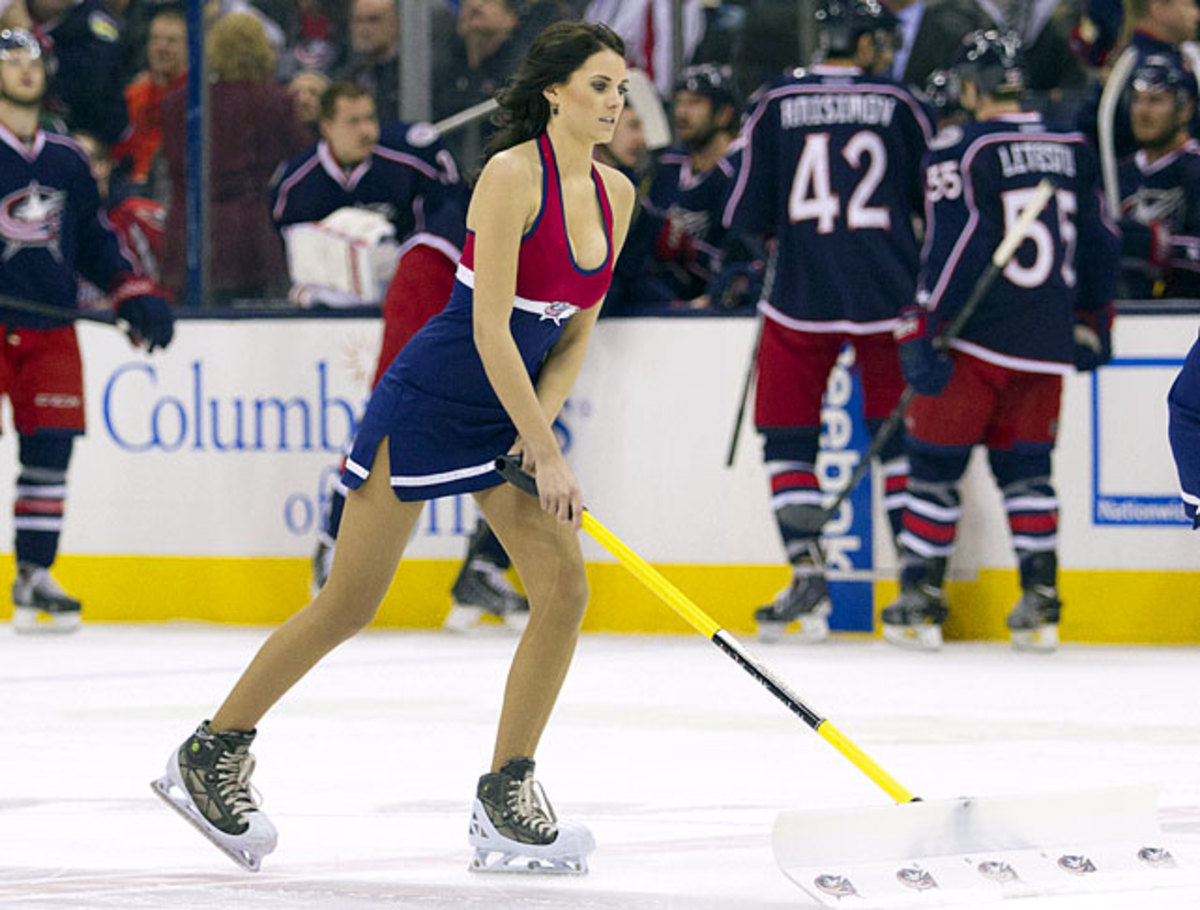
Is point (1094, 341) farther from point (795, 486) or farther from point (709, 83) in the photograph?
point (709, 83)

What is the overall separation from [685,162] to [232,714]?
4417 millimetres

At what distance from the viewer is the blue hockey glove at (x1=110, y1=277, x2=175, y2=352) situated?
7289 millimetres

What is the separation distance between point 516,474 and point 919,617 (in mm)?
3411

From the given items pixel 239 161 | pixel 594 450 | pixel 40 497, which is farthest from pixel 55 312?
pixel 594 450

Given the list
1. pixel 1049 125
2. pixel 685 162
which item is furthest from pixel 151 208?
pixel 1049 125

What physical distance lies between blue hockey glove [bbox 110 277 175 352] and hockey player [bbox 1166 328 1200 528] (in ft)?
14.2

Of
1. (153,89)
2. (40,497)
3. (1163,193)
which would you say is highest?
(153,89)

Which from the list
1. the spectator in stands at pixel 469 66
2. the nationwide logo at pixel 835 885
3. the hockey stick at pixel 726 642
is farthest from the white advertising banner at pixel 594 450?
the nationwide logo at pixel 835 885

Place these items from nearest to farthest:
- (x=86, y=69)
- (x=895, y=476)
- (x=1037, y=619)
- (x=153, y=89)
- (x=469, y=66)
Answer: (x=1037, y=619)
(x=895, y=476)
(x=469, y=66)
(x=153, y=89)
(x=86, y=69)

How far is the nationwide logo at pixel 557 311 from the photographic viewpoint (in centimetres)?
350

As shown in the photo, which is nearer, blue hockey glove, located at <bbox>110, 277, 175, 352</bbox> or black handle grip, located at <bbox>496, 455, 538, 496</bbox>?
black handle grip, located at <bbox>496, 455, 538, 496</bbox>

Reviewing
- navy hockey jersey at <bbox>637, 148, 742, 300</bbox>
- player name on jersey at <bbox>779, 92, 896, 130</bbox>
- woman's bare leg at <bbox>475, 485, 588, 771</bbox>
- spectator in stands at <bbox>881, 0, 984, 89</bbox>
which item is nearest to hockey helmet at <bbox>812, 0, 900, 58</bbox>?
player name on jersey at <bbox>779, 92, 896, 130</bbox>

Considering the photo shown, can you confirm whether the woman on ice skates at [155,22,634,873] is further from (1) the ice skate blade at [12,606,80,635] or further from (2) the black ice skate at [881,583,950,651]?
(1) the ice skate blade at [12,606,80,635]

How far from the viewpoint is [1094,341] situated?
6668 millimetres
